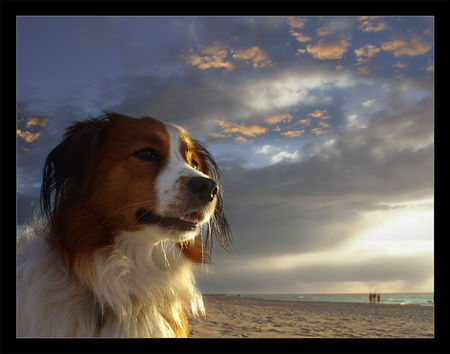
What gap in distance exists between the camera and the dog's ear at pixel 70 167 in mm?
3150

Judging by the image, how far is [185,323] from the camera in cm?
348

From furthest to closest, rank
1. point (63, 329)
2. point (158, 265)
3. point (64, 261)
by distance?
point (158, 265), point (64, 261), point (63, 329)

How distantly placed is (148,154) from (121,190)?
0.40 meters

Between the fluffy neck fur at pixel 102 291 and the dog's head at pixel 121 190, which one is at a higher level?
the dog's head at pixel 121 190

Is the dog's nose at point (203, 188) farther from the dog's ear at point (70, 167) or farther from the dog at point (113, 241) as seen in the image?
the dog's ear at point (70, 167)

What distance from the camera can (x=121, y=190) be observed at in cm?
310

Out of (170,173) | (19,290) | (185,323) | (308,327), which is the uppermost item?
(170,173)

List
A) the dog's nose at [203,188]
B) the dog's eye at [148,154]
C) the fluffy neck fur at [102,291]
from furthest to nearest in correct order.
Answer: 1. the dog's eye at [148,154]
2. the dog's nose at [203,188]
3. the fluffy neck fur at [102,291]

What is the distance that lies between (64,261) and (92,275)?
26cm

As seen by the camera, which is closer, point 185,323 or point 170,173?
point 170,173

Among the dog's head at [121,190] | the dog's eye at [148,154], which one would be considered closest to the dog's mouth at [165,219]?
the dog's head at [121,190]
